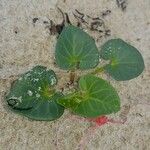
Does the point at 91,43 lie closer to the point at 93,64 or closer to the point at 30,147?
the point at 93,64

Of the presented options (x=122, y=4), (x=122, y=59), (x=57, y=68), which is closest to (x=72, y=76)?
(x=57, y=68)

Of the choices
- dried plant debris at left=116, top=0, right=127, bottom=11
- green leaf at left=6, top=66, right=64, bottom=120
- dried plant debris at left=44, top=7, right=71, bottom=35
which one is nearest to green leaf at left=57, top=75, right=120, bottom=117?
green leaf at left=6, top=66, right=64, bottom=120

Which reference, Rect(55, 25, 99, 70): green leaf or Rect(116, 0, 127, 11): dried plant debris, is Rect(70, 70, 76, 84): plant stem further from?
Rect(116, 0, 127, 11): dried plant debris

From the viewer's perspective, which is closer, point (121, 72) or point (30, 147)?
point (30, 147)

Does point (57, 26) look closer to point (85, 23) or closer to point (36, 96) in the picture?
point (85, 23)

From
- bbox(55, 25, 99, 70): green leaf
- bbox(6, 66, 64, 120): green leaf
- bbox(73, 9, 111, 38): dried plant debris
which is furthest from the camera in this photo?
bbox(73, 9, 111, 38): dried plant debris

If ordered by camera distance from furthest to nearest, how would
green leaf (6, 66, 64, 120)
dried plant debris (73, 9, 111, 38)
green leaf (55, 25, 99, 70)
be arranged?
dried plant debris (73, 9, 111, 38) → green leaf (55, 25, 99, 70) → green leaf (6, 66, 64, 120)

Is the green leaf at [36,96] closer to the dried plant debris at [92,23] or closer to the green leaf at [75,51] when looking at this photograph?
the green leaf at [75,51]

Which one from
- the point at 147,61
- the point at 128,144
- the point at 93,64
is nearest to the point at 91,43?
the point at 93,64
